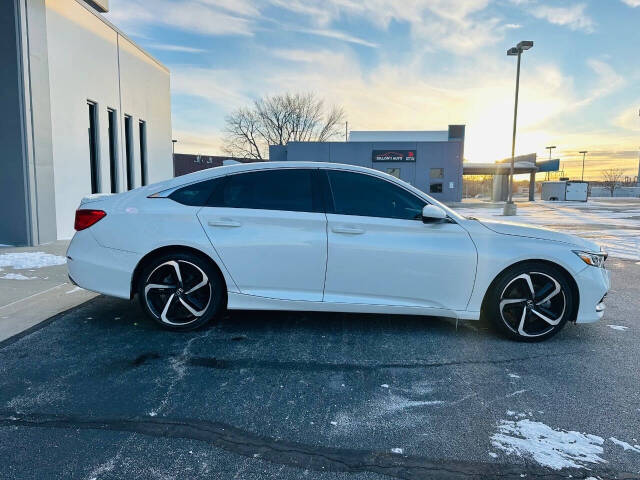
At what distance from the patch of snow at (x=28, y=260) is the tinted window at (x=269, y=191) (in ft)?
14.8

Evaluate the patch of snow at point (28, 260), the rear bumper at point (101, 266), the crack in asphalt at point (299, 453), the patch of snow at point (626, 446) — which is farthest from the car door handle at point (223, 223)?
the patch of snow at point (28, 260)

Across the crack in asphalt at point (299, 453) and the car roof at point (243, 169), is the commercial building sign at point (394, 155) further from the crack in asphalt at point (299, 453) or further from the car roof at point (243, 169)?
the crack in asphalt at point (299, 453)

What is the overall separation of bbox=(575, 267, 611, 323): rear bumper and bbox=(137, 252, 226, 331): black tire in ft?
10.8

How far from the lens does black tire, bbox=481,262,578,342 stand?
12.5 ft

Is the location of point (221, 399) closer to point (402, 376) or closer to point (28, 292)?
point (402, 376)

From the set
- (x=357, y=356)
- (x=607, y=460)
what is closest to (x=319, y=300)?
(x=357, y=356)

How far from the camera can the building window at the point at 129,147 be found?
13172mm

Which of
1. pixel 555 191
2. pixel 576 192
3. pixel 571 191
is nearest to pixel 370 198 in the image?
pixel 571 191

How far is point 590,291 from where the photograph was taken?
3797 mm

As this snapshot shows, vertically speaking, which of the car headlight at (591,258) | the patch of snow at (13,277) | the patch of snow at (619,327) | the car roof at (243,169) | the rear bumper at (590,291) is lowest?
the patch of snow at (619,327)

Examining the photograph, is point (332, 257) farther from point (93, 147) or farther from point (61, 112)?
point (93, 147)

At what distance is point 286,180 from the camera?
158 inches

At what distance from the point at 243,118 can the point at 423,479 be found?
181 ft

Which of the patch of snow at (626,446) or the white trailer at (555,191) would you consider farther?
the white trailer at (555,191)
